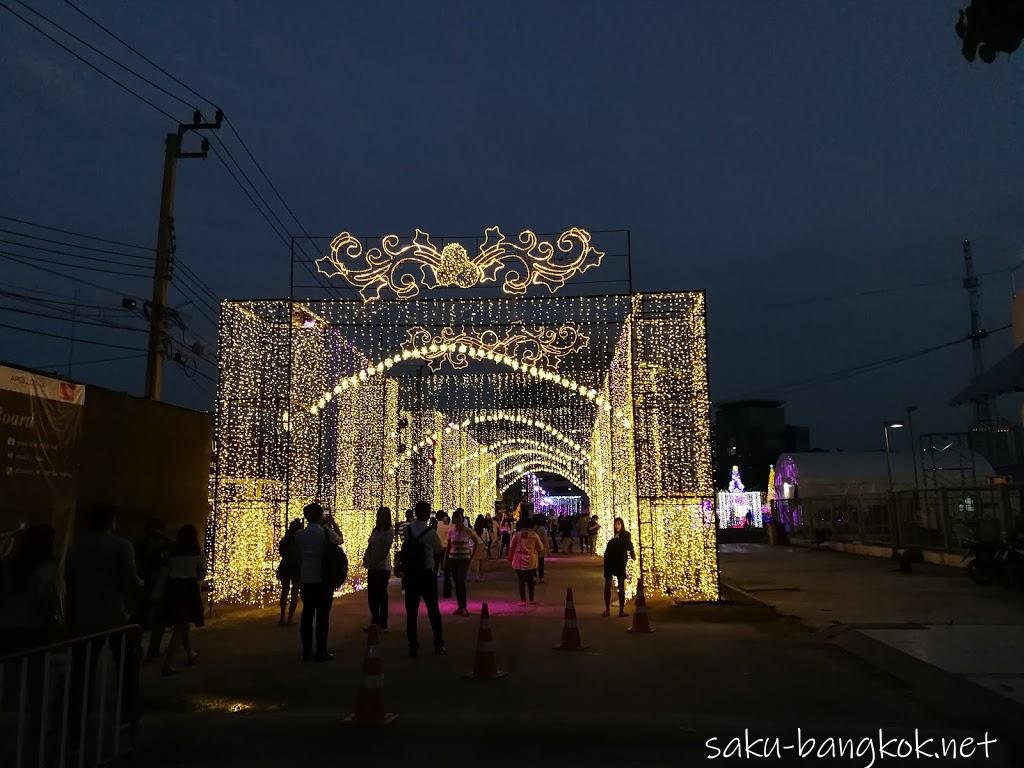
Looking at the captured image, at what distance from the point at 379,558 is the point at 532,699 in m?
4.11

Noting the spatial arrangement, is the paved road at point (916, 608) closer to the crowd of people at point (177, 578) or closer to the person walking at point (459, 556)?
the crowd of people at point (177, 578)

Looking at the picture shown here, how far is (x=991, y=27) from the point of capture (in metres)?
3.40

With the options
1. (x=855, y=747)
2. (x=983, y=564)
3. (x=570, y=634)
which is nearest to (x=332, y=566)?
(x=570, y=634)

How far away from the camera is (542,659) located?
8.94 m

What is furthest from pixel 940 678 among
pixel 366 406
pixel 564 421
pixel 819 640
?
pixel 564 421

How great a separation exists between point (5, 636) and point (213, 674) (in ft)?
10.2

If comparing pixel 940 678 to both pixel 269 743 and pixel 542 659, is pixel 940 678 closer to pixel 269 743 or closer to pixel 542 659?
pixel 542 659

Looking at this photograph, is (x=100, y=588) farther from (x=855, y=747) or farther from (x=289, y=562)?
(x=289, y=562)

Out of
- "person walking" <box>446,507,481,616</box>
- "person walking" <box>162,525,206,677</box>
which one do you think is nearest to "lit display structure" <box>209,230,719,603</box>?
"person walking" <box>446,507,481,616</box>

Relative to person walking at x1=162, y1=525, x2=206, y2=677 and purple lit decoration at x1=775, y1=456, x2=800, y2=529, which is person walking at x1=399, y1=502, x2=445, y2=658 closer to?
person walking at x1=162, y1=525, x2=206, y2=677

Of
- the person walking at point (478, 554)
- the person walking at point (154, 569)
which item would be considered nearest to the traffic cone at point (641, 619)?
the person walking at point (154, 569)

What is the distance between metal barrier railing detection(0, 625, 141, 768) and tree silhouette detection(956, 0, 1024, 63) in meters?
5.32

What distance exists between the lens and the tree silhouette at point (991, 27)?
3.36 m

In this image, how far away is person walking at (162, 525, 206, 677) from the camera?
858 centimetres
